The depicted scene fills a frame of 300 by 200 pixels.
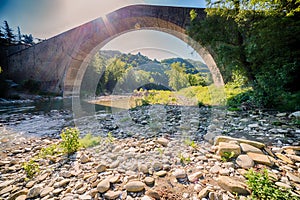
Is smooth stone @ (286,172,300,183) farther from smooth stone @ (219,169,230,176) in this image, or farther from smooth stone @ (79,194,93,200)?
smooth stone @ (79,194,93,200)

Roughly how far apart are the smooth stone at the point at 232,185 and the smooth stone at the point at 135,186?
764 millimetres

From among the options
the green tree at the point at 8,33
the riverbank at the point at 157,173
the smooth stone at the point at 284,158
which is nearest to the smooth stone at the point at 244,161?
the riverbank at the point at 157,173

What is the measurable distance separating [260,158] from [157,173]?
123 centimetres

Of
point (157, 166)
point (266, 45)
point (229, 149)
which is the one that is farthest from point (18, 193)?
point (266, 45)

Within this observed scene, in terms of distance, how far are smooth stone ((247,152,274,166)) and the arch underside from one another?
5365 mm

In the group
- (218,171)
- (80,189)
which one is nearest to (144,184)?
(80,189)

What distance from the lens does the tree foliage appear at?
3119mm

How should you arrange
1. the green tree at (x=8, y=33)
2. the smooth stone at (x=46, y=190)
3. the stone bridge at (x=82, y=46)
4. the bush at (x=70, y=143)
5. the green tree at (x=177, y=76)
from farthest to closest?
the green tree at (x=8, y=33) < the green tree at (x=177, y=76) < the stone bridge at (x=82, y=46) < the bush at (x=70, y=143) < the smooth stone at (x=46, y=190)

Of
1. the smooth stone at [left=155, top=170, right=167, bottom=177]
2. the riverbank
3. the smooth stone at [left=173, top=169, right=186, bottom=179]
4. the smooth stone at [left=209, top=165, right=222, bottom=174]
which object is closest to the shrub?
the riverbank

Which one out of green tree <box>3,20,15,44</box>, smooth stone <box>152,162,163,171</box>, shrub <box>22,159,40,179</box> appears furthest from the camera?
green tree <box>3,20,15,44</box>

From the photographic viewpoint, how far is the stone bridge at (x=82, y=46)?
700 centimetres

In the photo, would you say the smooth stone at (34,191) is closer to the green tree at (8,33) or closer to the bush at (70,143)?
the bush at (70,143)

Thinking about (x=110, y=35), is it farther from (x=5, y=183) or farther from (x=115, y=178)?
(x=115, y=178)

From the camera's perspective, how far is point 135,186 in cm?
130
